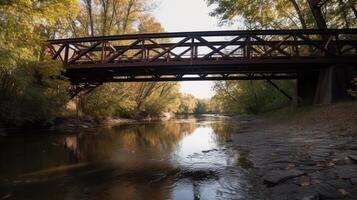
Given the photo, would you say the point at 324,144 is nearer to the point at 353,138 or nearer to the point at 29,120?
the point at 353,138

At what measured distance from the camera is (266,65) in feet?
61.3

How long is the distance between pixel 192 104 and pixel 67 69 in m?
88.7

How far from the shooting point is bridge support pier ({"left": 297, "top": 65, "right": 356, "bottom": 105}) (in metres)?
17.0

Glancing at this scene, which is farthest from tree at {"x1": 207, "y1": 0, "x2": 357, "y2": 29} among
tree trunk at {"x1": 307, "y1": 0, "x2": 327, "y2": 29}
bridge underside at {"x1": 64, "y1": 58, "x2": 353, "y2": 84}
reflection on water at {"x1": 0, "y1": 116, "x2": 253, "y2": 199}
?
reflection on water at {"x1": 0, "y1": 116, "x2": 253, "y2": 199}

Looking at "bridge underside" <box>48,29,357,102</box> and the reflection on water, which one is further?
"bridge underside" <box>48,29,357,102</box>

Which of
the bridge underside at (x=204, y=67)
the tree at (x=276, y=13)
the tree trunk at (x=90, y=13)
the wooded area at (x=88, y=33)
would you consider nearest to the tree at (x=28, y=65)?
the wooded area at (x=88, y=33)

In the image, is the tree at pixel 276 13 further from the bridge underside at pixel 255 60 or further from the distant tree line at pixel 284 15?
the bridge underside at pixel 255 60

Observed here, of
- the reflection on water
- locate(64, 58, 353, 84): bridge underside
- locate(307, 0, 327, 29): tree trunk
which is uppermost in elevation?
locate(307, 0, 327, 29): tree trunk

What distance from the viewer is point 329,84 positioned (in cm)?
1753

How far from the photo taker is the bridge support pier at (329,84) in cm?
1705

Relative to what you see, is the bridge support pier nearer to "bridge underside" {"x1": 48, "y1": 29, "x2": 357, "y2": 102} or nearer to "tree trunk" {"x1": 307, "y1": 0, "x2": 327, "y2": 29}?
"bridge underside" {"x1": 48, "y1": 29, "x2": 357, "y2": 102}

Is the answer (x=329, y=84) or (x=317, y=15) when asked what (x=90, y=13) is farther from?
(x=329, y=84)

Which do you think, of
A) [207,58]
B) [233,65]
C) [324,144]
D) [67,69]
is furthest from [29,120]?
[324,144]

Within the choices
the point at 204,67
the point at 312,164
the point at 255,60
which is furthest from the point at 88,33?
the point at 312,164
